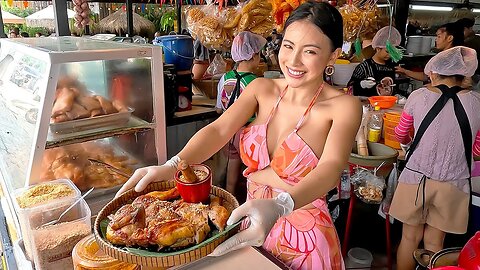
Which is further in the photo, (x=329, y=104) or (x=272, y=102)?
(x=272, y=102)

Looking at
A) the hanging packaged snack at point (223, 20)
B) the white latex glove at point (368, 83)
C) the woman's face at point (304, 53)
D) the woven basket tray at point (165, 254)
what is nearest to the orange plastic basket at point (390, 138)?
the hanging packaged snack at point (223, 20)

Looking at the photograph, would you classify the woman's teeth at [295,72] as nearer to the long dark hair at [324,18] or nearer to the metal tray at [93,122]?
the long dark hair at [324,18]

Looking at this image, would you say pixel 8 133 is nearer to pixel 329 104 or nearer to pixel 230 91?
pixel 230 91

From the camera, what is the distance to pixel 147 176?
4.09ft

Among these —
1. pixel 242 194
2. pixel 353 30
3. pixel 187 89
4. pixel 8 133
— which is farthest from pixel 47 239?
pixel 353 30

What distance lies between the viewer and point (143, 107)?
217cm

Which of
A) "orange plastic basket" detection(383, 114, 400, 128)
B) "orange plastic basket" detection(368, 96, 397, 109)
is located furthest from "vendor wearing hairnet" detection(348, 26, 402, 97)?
"orange plastic basket" detection(383, 114, 400, 128)

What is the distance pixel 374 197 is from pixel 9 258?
7.03 ft

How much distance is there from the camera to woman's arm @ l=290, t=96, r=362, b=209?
3.92ft

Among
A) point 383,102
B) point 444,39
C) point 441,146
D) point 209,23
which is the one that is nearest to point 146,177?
point 441,146

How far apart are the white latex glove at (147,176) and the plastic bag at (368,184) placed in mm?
1516

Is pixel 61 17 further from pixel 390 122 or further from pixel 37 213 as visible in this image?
pixel 390 122

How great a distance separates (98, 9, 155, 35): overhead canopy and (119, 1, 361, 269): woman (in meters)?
6.72

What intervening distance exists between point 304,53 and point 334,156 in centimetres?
37
